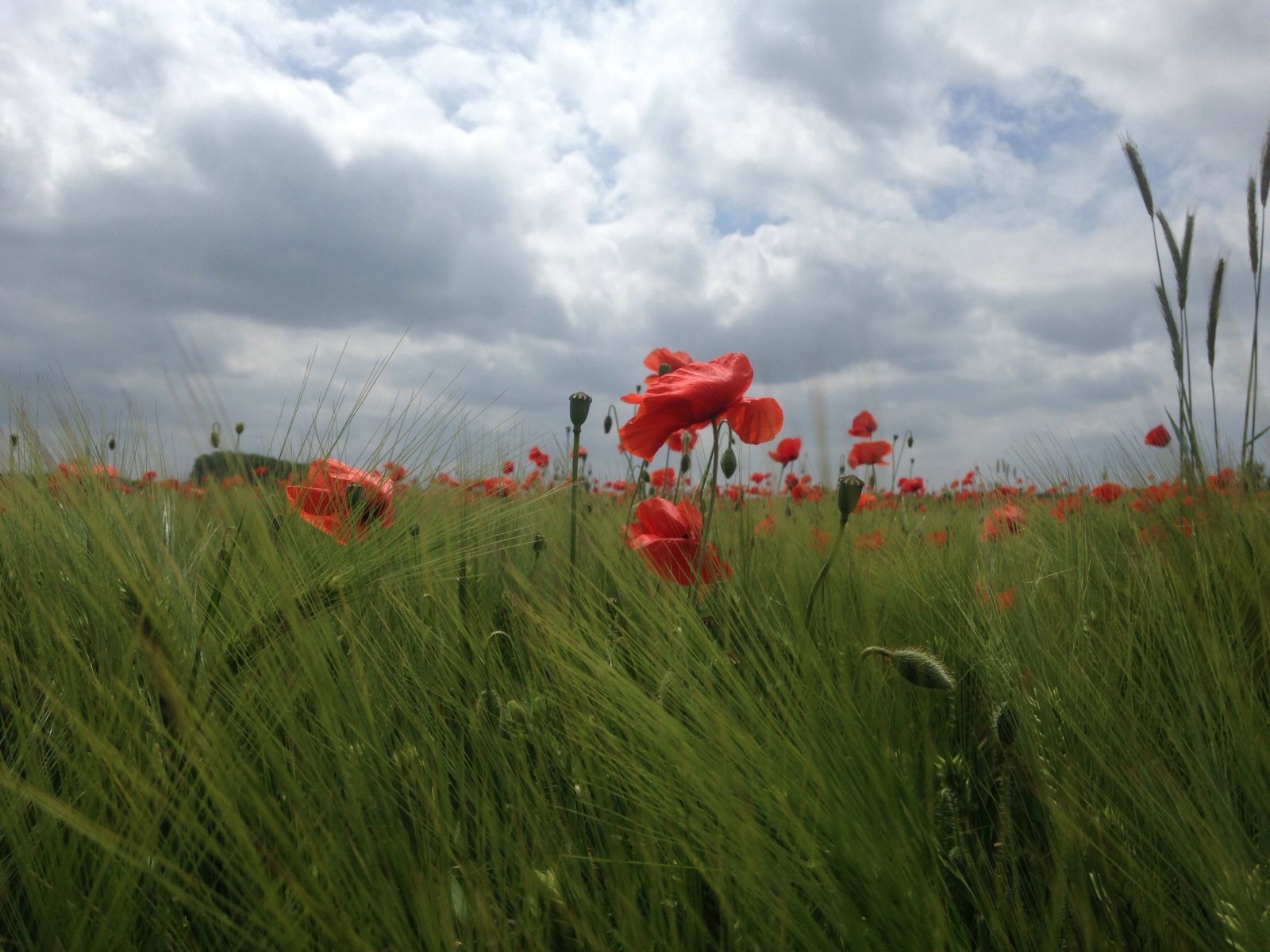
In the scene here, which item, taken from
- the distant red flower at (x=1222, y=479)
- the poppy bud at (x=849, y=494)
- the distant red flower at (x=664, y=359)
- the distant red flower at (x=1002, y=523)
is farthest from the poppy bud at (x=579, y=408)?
the distant red flower at (x=1222, y=479)

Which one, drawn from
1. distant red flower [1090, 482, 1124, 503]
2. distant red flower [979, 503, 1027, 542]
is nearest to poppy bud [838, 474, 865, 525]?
distant red flower [979, 503, 1027, 542]

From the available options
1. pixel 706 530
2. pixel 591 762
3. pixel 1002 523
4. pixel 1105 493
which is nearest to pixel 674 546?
pixel 706 530

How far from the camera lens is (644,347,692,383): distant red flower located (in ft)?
4.69

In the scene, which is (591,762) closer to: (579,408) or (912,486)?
(579,408)

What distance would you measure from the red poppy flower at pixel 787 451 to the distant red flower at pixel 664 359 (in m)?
1.05

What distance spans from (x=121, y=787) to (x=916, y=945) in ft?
1.94

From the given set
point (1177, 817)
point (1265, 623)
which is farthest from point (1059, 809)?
point (1265, 623)

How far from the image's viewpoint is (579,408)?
143 cm

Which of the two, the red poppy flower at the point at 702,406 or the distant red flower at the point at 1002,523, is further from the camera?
the distant red flower at the point at 1002,523

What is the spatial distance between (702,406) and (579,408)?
0.99 feet

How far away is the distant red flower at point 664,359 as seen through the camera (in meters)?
1.43

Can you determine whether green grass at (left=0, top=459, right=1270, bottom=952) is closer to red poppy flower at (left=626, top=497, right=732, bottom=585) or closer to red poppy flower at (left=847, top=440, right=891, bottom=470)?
red poppy flower at (left=626, top=497, right=732, bottom=585)

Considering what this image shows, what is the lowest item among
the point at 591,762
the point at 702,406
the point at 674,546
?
the point at 591,762

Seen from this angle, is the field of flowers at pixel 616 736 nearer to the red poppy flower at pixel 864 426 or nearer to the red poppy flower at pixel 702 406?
the red poppy flower at pixel 702 406
